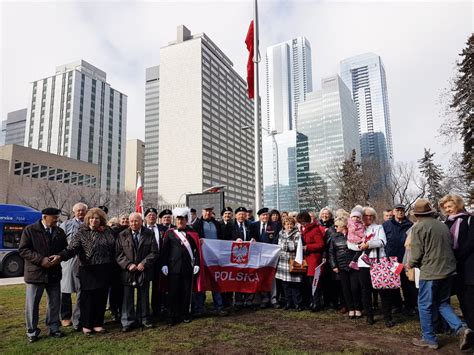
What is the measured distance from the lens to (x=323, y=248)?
7.26 meters

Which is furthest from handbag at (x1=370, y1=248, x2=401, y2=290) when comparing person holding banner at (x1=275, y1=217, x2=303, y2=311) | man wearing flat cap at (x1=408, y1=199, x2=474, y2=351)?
person holding banner at (x1=275, y1=217, x2=303, y2=311)

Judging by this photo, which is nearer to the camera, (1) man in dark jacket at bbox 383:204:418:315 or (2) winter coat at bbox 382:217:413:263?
(1) man in dark jacket at bbox 383:204:418:315

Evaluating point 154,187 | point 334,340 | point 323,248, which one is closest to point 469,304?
point 334,340

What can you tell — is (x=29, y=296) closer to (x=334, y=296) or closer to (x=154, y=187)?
(x=334, y=296)

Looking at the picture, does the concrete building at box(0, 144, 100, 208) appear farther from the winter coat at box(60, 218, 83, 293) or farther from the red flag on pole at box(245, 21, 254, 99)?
the winter coat at box(60, 218, 83, 293)

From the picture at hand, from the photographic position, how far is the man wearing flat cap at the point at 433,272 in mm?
4816

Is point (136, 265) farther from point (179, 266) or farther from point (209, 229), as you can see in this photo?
point (209, 229)

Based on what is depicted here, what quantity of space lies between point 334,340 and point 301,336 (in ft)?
1.64

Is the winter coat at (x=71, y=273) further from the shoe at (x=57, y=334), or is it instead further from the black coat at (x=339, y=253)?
the black coat at (x=339, y=253)

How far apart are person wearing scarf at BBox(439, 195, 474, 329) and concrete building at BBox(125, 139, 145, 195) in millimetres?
147357

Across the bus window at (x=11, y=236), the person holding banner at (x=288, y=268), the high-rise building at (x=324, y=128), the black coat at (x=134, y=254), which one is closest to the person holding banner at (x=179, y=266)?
the black coat at (x=134, y=254)

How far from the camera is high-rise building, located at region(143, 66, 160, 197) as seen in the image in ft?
447

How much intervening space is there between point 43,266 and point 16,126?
6830 inches

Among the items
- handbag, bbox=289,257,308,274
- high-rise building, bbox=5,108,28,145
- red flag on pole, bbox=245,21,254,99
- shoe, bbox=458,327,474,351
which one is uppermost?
high-rise building, bbox=5,108,28,145
